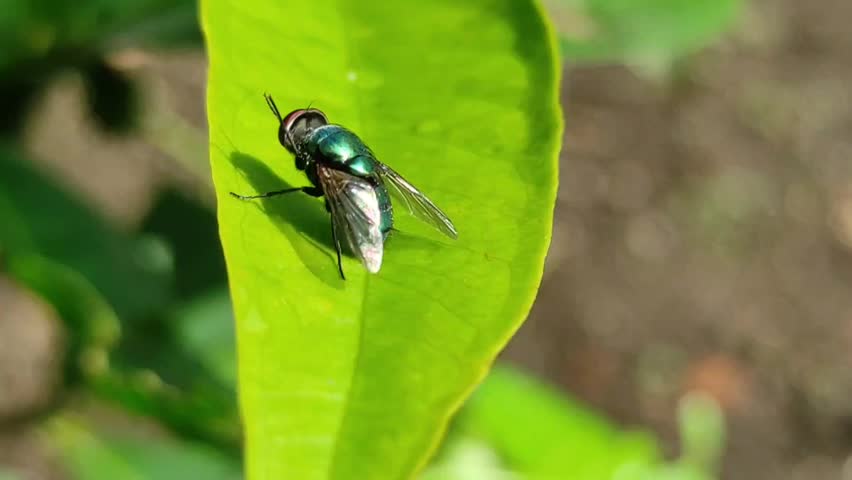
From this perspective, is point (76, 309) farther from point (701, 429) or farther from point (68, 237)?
point (701, 429)

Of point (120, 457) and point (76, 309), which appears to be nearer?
point (76, 309)

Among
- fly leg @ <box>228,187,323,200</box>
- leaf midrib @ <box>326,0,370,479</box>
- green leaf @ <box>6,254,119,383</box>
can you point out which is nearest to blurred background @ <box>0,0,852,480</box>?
green leaf @ <box>6,254,119,383</box>

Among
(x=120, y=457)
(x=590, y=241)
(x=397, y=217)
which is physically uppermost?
(x=397, y=217)

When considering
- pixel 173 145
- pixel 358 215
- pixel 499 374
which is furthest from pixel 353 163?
pixel 173 145

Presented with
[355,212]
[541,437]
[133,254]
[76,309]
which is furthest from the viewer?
[541,437]

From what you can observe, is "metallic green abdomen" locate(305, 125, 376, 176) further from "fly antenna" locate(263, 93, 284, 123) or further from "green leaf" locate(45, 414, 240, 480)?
"green leaf" locate(45, 414, 240, 480)

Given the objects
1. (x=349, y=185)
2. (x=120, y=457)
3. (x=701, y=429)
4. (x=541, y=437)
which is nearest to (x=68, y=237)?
(x=120, y=457)

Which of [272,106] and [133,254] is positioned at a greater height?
[272,106]
